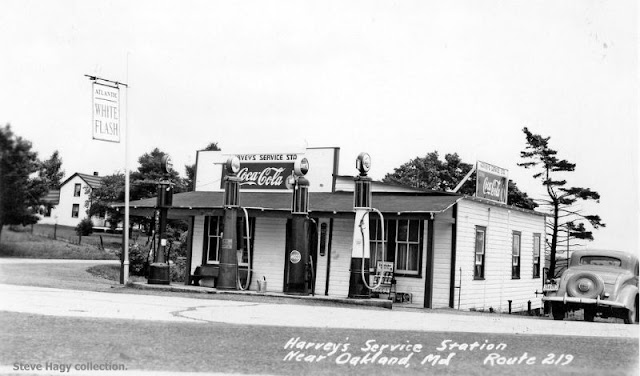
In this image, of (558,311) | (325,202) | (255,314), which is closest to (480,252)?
(325,202)

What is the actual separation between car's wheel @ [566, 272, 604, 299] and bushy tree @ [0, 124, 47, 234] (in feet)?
36.5

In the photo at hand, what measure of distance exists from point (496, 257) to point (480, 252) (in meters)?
1.28

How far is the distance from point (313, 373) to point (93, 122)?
14.5 meters

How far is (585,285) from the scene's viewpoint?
16.5 meters

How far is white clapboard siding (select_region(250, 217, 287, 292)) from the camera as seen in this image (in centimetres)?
2261

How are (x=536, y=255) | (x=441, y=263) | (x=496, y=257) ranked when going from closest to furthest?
1. (x=441, y=263)
2. (x=496, y=257)
3. (x=536, y=255)

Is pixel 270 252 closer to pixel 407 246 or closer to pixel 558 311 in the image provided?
pixel 407 246

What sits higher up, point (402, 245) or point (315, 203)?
point (315, 203)

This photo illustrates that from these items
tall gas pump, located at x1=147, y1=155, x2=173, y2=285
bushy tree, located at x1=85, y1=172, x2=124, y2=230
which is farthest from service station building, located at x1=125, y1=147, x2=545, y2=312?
bushy tree, located at x1=85, y1=172, x2=124, y2=230

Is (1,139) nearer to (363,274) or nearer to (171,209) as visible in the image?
(363,274)

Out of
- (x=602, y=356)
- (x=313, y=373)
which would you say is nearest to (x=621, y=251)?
(x=602, y=356)

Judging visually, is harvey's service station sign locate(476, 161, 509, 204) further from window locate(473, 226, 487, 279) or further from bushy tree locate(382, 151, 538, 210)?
bushy tree locate(382, 151, 538, 210)

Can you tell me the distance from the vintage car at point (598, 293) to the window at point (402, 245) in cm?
438

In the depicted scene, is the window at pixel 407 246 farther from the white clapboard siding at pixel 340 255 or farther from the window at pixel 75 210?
the window at pixel 75 210
